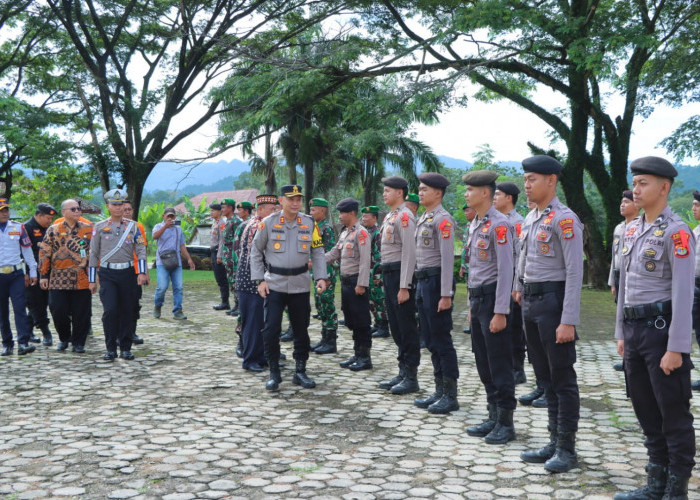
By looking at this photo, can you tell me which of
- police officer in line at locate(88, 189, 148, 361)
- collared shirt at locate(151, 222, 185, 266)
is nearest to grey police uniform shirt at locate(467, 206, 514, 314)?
police officer in line at locate(88, 189, 148, 361)

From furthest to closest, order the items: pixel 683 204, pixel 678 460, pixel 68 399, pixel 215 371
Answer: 1. pixel 683 204
2. pixel 215 371
3. pixel 68 399
4. pixel 678 460

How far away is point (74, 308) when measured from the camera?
8.54 meters

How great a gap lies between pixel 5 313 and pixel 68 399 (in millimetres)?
2882

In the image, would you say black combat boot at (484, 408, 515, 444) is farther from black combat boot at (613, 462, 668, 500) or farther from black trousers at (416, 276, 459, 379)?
black combat boot at (613, 462, 668, 500)

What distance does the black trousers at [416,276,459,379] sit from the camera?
226 inches

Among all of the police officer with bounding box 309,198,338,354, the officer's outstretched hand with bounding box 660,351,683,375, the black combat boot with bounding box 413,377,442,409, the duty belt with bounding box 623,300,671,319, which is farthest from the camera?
the police officer with bounding box 309,198,338,354

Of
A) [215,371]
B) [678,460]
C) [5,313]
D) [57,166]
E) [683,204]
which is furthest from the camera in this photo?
[683,204]

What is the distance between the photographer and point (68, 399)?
20.1ft

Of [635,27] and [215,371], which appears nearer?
[215,371]

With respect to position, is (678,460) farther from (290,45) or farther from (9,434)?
(290,45)

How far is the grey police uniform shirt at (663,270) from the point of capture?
354 cm

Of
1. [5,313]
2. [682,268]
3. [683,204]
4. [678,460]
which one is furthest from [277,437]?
[683,204]

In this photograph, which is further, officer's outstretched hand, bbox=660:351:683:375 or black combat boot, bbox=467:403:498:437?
black combat boot, bbox=467:403:498:437

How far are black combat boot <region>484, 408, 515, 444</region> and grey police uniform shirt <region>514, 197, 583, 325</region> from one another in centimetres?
106
